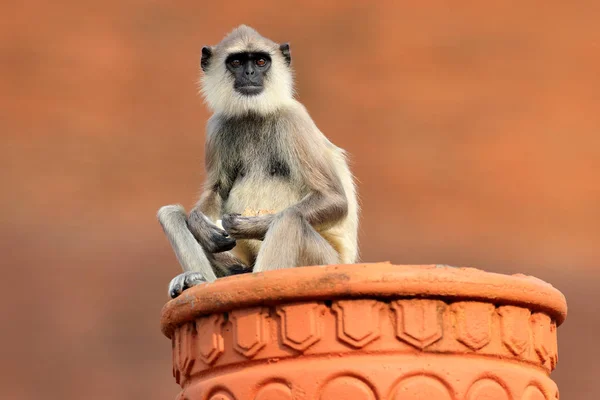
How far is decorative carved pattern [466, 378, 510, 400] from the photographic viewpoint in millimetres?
2361

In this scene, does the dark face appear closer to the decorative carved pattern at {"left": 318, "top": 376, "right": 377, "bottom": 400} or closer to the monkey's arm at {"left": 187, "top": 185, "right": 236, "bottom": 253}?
the monkey's arm at {"left": 187, "top": 185, "right": 236, "bottom": 253}

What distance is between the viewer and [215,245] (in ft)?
11.5

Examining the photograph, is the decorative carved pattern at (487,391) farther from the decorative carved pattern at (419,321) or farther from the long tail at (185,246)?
the long tail at (185,246)

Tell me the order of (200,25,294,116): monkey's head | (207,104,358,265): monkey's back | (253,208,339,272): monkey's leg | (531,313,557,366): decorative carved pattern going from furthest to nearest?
(200,25,294,116): monkey's head
(207,104,358,265): monkey's back
(253,208,339,272): monkey's leg
(531,313,557,366): decorative carved pattern

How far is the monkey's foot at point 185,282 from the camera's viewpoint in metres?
3.28

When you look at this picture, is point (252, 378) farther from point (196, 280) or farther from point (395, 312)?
point (196, 280)

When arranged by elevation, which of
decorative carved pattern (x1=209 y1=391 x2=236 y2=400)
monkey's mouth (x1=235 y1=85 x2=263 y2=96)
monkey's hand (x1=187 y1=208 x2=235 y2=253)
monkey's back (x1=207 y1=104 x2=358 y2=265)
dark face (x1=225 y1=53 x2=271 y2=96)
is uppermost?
dark face (x1=225 y1=53 x2=271 y2=96)

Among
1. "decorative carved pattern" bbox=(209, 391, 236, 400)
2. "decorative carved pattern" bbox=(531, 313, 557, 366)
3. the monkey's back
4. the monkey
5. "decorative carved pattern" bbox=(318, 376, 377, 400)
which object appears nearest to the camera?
"decorative carved pattern" bbox=(318, 376, 377, 400)

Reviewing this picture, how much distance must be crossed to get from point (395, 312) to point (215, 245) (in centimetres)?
125

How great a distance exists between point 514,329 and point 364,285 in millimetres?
396

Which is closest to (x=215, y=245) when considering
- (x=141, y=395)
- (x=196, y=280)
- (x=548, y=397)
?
(x=196, y=280)

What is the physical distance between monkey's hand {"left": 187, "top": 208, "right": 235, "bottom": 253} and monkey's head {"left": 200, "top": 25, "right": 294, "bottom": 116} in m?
0.51

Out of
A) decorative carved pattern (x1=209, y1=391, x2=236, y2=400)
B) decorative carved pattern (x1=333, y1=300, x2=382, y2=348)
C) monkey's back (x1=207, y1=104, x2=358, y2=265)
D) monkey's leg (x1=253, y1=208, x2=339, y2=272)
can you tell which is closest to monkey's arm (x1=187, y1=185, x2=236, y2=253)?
monkey's back (x1=207, y1=104, x2=358, y2=265)

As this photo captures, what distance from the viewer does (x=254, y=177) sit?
3781 millimetres
